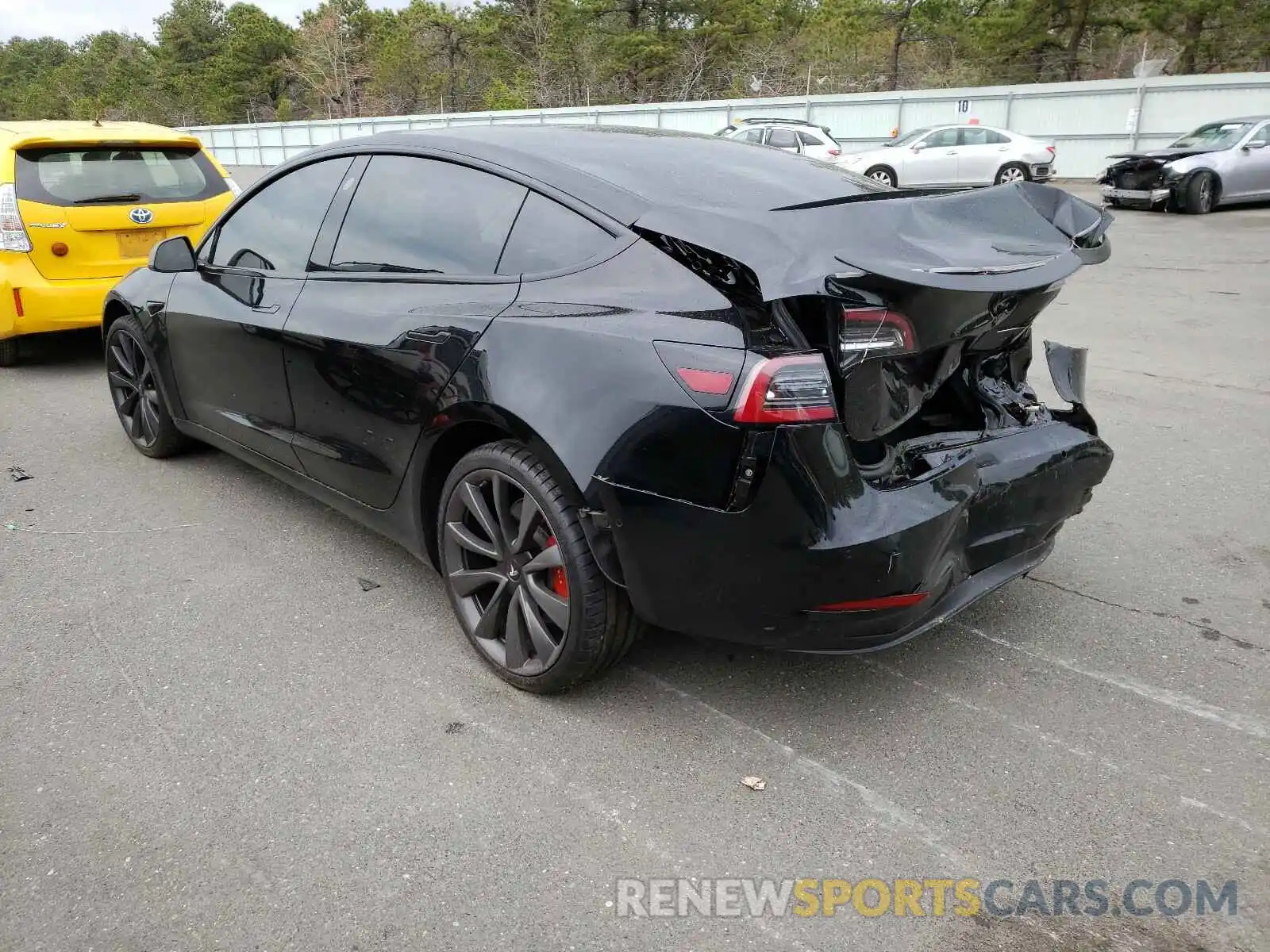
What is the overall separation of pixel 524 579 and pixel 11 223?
17.9 ft

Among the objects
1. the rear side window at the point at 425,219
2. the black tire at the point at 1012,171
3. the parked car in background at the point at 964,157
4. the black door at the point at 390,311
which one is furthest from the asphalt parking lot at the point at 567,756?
the black tire at the point at 1012,171

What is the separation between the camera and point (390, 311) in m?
3.16

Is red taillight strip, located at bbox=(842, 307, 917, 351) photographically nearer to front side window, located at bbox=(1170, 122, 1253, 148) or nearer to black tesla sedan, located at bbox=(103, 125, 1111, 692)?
black tesla sedan, located at bbox=(103, 125, 1111, 692)

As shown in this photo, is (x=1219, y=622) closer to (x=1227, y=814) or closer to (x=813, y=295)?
(x=1227, y=814)

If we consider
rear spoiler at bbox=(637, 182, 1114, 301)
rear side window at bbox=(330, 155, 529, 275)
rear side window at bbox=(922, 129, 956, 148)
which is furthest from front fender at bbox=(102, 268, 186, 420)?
rear side window at bbox=(922, 129, 956, 148)

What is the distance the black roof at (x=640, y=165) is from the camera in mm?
2771

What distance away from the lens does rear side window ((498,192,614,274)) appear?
2.75m

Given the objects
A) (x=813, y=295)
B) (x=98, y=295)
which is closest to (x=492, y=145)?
(x=813, y=295)

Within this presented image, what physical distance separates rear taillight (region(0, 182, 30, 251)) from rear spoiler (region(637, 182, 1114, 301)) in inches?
216

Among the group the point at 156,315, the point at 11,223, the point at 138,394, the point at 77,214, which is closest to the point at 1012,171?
the point at 77,214

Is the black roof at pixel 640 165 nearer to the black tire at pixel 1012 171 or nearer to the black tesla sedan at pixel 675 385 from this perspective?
the black tesla sedan at pixel 675 385

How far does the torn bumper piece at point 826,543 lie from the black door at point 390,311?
85 cm

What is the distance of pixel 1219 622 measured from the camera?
333 centimetres

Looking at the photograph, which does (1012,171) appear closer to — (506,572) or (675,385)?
(506,572)
